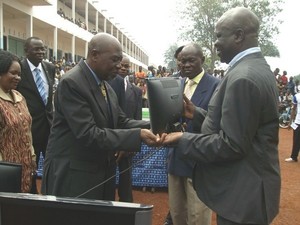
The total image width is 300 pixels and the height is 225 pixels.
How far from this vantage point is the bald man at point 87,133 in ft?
7.09

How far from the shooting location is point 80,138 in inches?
84.3

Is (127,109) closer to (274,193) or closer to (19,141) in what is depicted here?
(19,141)

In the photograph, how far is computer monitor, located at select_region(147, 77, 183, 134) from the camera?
2.01m

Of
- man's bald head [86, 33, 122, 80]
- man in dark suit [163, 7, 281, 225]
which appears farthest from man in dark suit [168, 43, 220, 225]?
man in dark suit [163, 7, 281, 225]

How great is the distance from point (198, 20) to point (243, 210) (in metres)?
27.6

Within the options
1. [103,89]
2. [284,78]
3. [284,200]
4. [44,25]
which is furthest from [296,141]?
[44,25]

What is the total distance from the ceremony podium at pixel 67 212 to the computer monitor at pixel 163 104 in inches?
37.0

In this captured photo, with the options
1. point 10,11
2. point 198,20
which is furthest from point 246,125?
point 198,20

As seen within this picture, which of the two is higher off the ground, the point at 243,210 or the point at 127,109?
the point at 127,109

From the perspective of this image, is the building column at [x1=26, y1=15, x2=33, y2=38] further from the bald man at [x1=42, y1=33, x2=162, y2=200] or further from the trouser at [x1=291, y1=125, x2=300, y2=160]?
the bald man at [x1=42, y1=33, x2=162, y2=200]

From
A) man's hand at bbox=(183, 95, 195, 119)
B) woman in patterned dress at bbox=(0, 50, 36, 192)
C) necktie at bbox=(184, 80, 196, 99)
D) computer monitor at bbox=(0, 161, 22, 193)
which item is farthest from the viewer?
necktie at bbox=(184, 80, 196, 99)

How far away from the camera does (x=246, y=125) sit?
5.86ft

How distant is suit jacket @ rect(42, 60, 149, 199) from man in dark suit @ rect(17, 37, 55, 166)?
5.92 ft

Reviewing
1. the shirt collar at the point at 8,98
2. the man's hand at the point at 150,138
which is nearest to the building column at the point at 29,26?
the shirt collar at the point at 8,98
